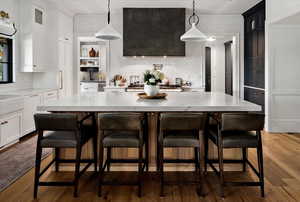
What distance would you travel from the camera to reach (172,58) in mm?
7691

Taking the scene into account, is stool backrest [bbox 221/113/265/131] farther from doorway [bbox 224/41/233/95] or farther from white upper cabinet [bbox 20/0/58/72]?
doorway [bbox 224/41/233/95]

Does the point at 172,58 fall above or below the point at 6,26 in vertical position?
below

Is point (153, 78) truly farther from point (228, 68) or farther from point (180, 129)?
point (228, 68)

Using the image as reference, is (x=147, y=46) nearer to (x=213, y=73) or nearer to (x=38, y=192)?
(x=213, y=73)

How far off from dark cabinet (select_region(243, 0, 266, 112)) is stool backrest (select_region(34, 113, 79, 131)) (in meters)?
4.64

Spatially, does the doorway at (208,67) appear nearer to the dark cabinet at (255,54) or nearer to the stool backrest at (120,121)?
the dark cabinet at (255,54)

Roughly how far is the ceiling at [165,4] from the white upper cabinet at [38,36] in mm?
420

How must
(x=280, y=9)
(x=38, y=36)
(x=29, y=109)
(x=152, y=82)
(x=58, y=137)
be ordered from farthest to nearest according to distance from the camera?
(x=38, y=36) < (x=29, y=109) < (x=280, y=9) < (x=152, y=82) < (x=58, y=137)

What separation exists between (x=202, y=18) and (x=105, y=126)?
557cm

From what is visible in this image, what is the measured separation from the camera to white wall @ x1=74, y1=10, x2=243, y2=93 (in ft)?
25.0

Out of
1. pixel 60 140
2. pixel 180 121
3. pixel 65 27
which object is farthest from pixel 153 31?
pixel 60 140

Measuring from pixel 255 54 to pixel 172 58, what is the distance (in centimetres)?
206

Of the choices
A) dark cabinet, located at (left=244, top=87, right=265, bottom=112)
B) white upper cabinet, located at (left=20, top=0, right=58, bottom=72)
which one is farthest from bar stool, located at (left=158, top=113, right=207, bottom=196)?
white upper cabinet, located at (left=20, top=0, right=58, bottom=72)

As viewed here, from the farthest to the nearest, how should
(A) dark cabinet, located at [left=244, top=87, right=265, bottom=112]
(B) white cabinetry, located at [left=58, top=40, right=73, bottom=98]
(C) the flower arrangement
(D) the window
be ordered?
(B) white cabinetry, located at [left=58, top=40, right=73, bottom=98] → (A) dark cabinet, located at [left=244, top=87, right=265, bottom=112] → (D) the window → (C) the flower arrangement
